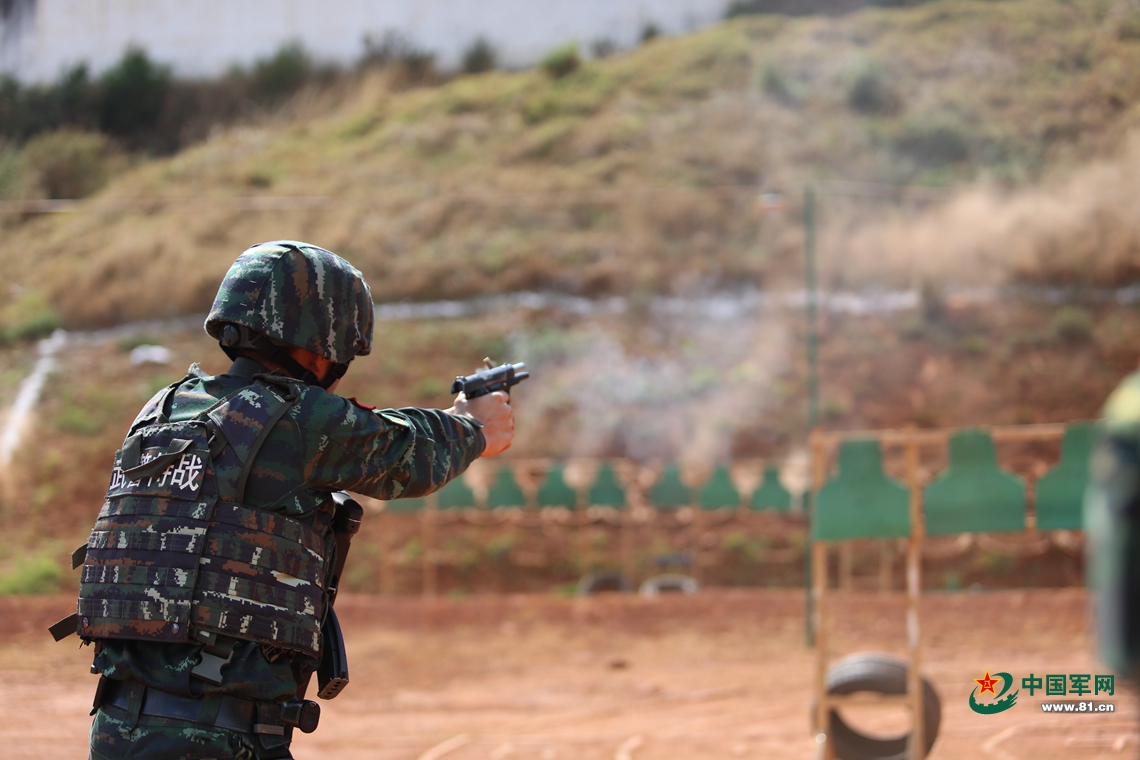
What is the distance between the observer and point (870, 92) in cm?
2195

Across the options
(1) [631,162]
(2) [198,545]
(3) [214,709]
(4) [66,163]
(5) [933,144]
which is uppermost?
(5) [933,144]

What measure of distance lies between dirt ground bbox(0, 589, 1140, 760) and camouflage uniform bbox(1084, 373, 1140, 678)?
15.0 feet

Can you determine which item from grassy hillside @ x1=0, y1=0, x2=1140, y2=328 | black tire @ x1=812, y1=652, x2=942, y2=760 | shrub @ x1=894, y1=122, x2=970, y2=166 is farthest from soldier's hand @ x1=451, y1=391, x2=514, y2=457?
shrub @ x1=894, y1=122, x2=970, y2=166

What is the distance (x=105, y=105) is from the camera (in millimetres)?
21734

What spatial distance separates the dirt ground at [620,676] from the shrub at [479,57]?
1687cm

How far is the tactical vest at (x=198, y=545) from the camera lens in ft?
6.73

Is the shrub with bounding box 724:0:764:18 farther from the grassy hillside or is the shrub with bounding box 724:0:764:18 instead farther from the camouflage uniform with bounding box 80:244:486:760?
the camouflage uniform with bounding box 80:244:486:760

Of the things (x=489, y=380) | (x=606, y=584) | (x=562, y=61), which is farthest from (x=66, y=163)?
(x=489, y=380)

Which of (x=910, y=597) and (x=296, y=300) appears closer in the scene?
(x=296, y=300)

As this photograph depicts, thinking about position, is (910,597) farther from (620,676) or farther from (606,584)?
(606,584)

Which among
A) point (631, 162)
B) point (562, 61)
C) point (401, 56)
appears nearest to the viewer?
point (631, 162)

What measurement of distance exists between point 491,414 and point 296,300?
60 centimetres

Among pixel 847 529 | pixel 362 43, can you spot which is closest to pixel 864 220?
pixel 362 43

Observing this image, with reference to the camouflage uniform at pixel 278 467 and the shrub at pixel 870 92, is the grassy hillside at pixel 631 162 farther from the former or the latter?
the camouflage uniform at pixel 278 467
